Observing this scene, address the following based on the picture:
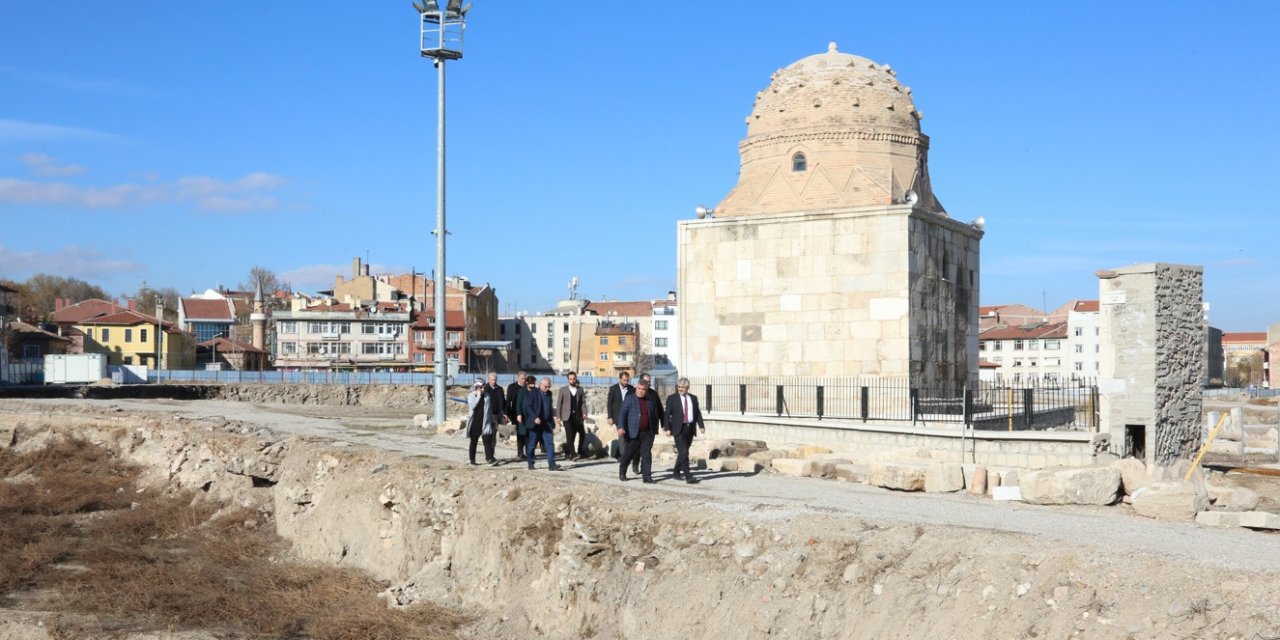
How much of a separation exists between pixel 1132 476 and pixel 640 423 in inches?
227

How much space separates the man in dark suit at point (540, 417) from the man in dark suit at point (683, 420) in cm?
217

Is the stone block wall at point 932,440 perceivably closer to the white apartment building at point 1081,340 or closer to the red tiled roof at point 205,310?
the white apartment building at point 1081,340

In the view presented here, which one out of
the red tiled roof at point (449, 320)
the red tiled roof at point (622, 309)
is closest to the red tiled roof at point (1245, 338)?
the red tiled roof at point (622, 309)

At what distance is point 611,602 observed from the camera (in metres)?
11.1

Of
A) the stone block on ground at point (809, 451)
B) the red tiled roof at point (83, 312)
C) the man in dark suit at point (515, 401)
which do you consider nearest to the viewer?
the man in dark suit at point (515, 401)

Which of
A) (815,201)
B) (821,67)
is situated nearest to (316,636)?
(815,201)

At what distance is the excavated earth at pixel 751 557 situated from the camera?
8.38 metres

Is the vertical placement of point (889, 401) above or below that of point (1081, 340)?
below

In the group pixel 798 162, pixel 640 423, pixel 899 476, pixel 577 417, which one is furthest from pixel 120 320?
pixel 899 476

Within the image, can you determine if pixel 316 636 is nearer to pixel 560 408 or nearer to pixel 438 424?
pixel 560 408

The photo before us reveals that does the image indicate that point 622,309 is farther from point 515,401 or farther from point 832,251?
point 515,401

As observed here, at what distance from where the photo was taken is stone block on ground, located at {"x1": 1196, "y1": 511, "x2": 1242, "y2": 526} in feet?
35.4

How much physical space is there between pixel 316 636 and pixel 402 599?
1.18m

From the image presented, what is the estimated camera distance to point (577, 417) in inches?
663
